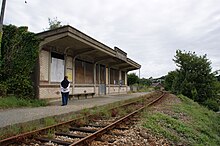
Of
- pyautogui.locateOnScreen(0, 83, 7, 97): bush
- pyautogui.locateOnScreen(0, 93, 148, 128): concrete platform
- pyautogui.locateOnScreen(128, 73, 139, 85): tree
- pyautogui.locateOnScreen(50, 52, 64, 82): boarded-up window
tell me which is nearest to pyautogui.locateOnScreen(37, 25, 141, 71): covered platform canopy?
pyautogui.locateOnScreen(50, 52, 64, 82): boarded-up window

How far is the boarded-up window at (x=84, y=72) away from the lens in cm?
1725

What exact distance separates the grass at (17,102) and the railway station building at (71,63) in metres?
0.78

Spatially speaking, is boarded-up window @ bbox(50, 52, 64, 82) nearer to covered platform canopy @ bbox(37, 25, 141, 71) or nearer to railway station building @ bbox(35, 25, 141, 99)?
railway station building @ bbox(35, 25, 141, 99)

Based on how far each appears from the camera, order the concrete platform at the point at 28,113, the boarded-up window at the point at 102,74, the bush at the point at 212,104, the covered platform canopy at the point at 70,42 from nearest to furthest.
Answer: the concrete platform at the point at 28,113, the covered platform canopy at the point at 70,42, the boarded-up window at the point at 102,74, the bush at the point at 212,104

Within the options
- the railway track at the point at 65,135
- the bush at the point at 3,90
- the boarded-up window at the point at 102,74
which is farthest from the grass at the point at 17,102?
the boarded-up window at the point at 102,74

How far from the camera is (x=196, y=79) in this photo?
29.5m

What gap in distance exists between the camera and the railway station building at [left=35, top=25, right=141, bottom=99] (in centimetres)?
1296

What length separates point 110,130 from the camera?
650 cm

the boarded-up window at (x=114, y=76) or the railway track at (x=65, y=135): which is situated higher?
the boarded-up window at (x=114, y=76)

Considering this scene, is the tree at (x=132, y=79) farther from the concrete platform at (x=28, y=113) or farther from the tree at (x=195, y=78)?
the concrete platform at (x=28, y=113)

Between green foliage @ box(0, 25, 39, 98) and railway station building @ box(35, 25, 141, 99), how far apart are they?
1.62ft

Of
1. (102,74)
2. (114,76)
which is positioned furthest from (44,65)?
(114,76)

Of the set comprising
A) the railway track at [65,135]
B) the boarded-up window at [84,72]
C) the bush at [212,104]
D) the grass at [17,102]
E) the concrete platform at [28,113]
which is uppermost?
the boarded-up window at [84,72]

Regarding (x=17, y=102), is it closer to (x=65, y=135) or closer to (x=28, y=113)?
(x=28, y=113)
